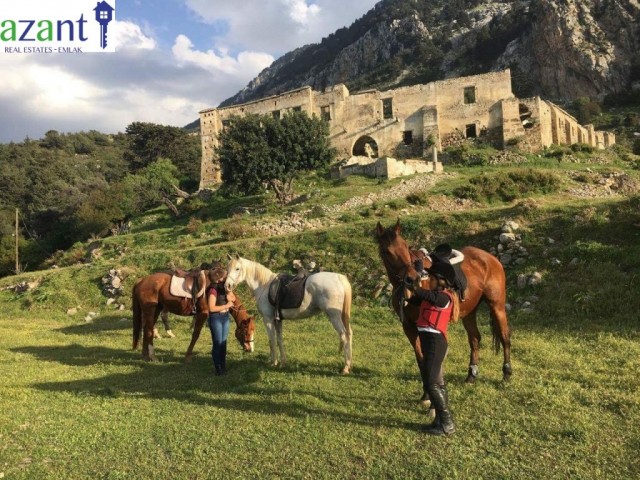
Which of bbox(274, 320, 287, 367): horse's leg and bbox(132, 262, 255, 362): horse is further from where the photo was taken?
bbox(132, 262, 255, 362): horse

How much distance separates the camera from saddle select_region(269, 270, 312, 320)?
25.2 feet

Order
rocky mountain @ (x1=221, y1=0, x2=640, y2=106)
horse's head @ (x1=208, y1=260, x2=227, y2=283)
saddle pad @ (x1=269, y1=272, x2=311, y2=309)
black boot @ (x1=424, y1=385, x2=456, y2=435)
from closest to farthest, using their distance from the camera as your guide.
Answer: black boot @ (x1=424, y1=385, x2=456, y2=435) < saddle pad @ (x1=269, y1=272, x2=311, y2=309) < horse's head @ (x1=208, y1=260, x2=227, y2=283) < rocky mountain @ (x1=221, y1=0, x2=640, y2=106)

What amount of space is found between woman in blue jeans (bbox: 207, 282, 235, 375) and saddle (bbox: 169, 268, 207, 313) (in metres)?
1.34

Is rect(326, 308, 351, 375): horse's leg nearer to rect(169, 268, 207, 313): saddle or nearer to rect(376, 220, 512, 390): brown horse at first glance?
rect(376, 220, 512, 390): brown horse

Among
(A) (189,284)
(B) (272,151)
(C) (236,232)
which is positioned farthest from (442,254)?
(B) (272,151)

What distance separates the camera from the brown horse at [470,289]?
503 cm

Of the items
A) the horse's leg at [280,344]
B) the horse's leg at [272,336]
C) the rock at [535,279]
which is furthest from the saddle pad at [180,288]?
the rock at [535,279]

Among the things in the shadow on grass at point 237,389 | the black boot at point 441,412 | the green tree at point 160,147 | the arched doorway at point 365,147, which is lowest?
the shadow on grass at point 237,389

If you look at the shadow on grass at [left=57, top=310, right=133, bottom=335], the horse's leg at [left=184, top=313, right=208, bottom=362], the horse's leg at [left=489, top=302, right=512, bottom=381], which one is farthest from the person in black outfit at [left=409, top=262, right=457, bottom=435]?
the shadow on grass at [left=57, top=310, right=133, bottom=335]

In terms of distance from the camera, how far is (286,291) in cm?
777

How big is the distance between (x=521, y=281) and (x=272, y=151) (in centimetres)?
2367

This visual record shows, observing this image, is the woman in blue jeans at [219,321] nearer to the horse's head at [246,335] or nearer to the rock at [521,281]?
the horse's head at [246,335]

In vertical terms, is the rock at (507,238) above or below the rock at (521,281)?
above

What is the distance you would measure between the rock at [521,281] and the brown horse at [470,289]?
457 centimetres
